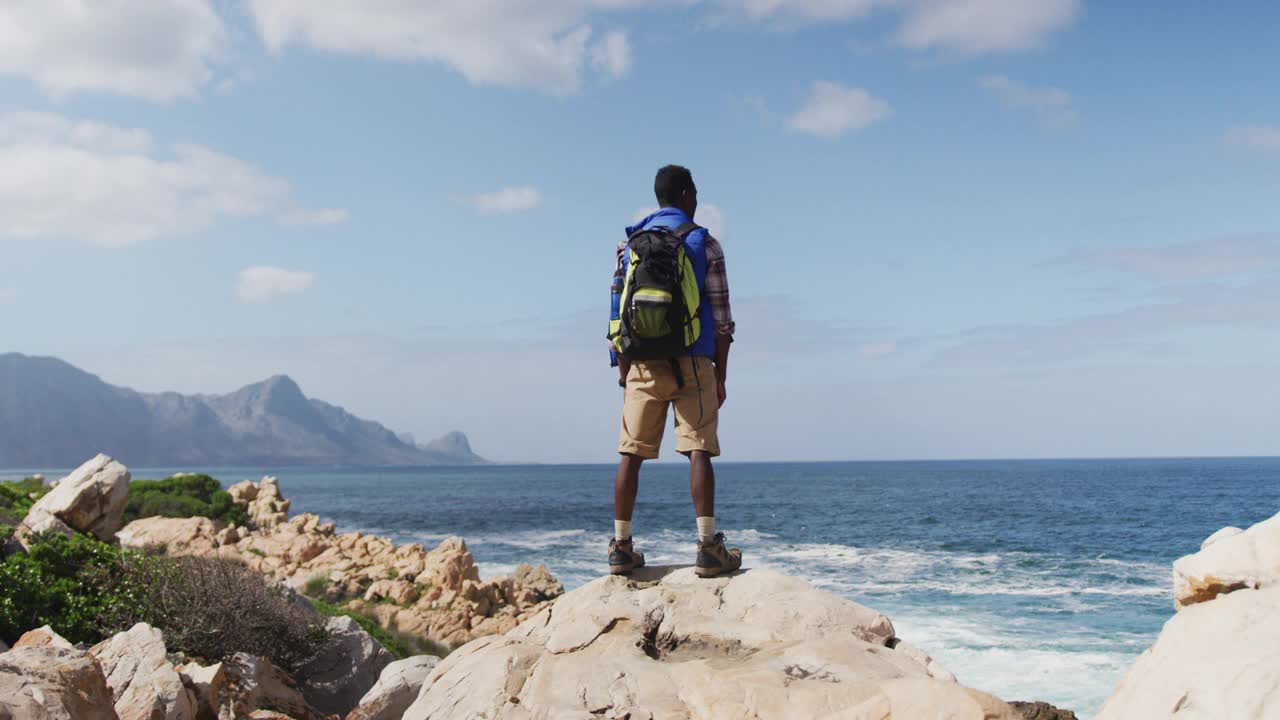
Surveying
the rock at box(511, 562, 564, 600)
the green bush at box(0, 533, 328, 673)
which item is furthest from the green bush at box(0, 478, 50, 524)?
the rock at box(511, 562, 564, 600)

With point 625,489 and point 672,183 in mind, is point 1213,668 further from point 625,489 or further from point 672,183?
point 672,183

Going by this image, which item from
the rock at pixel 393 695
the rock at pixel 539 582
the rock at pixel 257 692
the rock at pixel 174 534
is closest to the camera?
the rock at pixel 393 695

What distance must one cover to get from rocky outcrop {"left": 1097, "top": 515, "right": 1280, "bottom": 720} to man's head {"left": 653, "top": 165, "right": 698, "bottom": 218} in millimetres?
3966

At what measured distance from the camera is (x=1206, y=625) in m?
3.06

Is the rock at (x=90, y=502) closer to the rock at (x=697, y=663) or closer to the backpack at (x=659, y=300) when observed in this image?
the rock at (x=697, y=663)

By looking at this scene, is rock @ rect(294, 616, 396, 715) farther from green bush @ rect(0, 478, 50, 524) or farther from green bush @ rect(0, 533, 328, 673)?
green bush @ rect(0, 478, 50, 524)

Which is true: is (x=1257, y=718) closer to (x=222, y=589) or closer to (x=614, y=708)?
(x=614, y=708)

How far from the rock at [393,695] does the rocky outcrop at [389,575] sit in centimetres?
778

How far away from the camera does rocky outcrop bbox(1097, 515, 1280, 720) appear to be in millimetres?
2664

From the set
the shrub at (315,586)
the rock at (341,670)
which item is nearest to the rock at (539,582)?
the shrub at (315,586)

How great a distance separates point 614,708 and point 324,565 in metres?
19.6

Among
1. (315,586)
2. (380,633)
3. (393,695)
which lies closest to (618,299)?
(393,695)

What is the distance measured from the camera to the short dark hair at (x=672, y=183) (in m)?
6.46

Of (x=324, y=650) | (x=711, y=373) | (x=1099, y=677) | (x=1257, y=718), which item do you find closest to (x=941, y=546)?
(x=1099, y=677)
